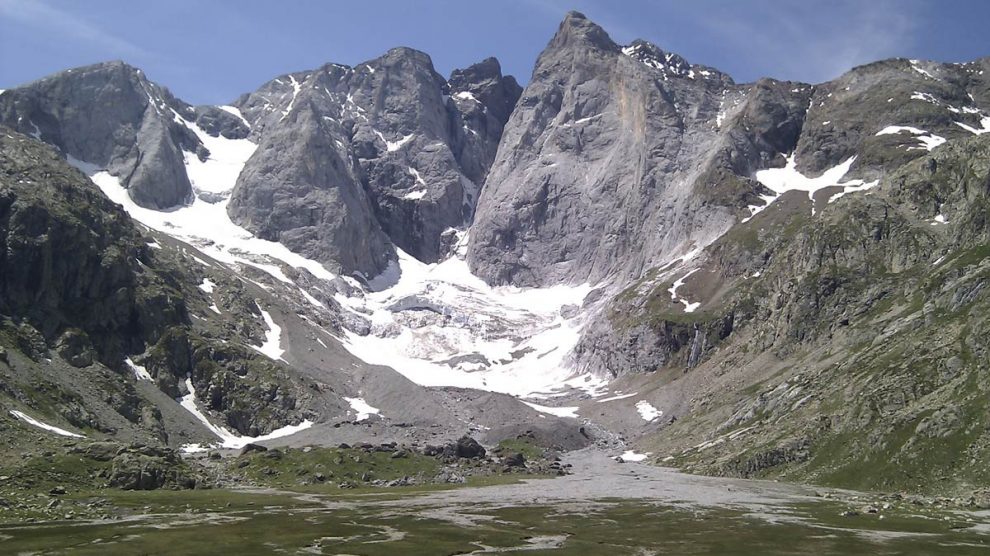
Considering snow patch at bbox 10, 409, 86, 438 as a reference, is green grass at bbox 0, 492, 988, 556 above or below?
below

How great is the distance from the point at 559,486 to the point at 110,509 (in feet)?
245

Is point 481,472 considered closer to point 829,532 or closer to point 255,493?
point 255,493

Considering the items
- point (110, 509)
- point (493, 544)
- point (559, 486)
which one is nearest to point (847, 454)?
point (559, 486)

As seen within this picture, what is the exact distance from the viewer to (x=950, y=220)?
647 ft

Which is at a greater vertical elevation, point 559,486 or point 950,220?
→ point 950,220

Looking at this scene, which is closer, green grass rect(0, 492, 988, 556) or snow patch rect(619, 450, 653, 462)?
green grass rect(0, 492, 988, 556)

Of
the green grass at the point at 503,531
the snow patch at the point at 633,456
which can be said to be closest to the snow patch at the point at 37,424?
the green grass at the point at 503,531

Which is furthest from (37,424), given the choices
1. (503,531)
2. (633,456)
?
(633,456)

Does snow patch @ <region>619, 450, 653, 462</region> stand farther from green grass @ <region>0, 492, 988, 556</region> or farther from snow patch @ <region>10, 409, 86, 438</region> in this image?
snow patch @ <region>10, 409, 86, 438</region>

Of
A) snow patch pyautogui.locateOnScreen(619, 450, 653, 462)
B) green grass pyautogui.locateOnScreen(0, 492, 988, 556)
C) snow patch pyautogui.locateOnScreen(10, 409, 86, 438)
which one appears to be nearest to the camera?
green grass pyautogui.locateOnScreen(0, 492, 988, 556)

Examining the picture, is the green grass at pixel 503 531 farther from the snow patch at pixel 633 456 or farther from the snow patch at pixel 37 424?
the snow patch at pixel 633 456

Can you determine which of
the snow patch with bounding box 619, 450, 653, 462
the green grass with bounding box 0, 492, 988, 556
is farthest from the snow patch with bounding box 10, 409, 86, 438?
the snow patch with bounding box 619, 450, 653, 462

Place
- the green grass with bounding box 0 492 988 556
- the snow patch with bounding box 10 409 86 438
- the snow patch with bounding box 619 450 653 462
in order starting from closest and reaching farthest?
the green grass with bounding box 0 492 988 556 < the snow patch with bounding box 10 409 86 438 < the snow patch with bounding box 619 450 653 462

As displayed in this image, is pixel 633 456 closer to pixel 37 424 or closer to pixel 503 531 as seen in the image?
pixel 503 531
